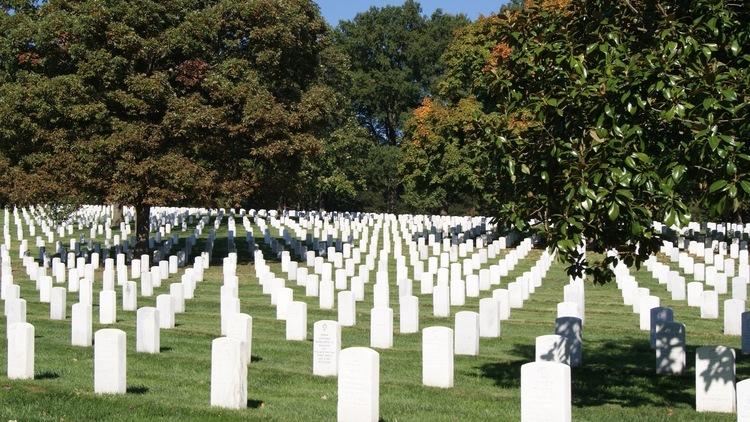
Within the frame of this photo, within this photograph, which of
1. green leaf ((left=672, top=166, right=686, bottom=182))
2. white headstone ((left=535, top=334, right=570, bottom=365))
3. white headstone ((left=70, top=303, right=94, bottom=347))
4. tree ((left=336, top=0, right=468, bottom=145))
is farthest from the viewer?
tree ((left=336, top=0, right=468, bottom=145))

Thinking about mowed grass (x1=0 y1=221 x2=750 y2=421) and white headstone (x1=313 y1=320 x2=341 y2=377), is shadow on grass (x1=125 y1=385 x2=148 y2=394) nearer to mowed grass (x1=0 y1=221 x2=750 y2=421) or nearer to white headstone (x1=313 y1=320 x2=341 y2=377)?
mowed grass (x1=0 y1=221 x2=750 y2=421)

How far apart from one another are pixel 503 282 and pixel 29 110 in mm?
16658

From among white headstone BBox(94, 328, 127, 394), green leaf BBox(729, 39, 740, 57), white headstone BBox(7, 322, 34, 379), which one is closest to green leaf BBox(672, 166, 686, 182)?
green leaf BBox(729, 39, 740, 57)

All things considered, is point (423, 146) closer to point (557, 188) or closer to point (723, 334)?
point (723, 334)

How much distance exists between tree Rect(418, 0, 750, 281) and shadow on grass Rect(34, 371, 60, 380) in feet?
21.7

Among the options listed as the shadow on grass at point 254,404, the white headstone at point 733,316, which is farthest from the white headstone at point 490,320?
the shadow on grass at point 254,404

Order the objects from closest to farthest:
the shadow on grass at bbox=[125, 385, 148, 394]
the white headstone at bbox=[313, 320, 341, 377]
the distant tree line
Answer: the distant tree line → the shadow on grass at bbox=[125, 385, 148, 394] → the white headstone at bbox=[313, 320, 341, 377]

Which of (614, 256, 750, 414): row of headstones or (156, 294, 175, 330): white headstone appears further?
(156, 294, 175, 330): white headstone

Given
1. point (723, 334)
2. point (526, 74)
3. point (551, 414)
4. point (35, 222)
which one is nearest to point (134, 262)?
point (723, 334)

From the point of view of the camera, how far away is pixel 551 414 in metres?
10.4

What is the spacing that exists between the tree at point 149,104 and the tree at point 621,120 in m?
22.5

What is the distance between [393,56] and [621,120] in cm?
8328

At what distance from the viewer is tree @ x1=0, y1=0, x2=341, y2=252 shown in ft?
112

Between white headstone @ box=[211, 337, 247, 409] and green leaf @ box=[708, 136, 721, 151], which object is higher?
green leaf @ box=[708, 136, 721, 151]
